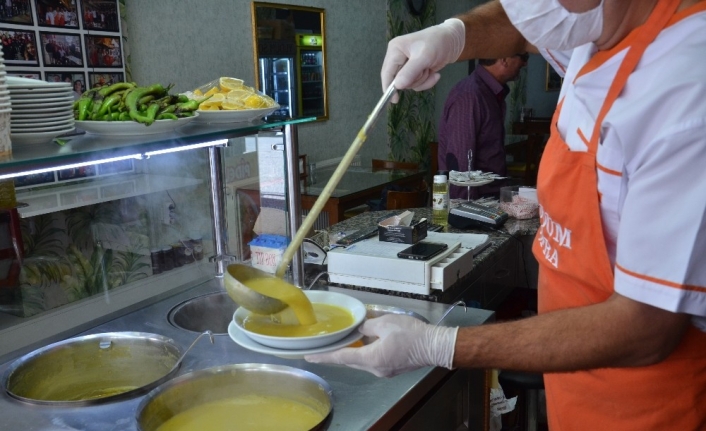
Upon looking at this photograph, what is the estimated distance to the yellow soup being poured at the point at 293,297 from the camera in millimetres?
1160

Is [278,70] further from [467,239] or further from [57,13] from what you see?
[467,239]

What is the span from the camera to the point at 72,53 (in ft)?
10.0

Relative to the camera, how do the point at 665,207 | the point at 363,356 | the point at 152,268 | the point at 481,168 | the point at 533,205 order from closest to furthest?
the point at 665,207
the point at 363,356
the point at 152,268
the point at 533,205
the point at 481,168

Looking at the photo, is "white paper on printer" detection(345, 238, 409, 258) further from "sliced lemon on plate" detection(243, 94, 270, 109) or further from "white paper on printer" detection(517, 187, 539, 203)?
"white paper on printer" detection(517, 187, 539, 203)

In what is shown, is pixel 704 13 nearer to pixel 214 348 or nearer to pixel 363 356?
pixel 363 356

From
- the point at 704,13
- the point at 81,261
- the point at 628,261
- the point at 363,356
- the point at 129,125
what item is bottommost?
the point at 81,261

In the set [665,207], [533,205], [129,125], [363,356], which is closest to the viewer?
[665,207]

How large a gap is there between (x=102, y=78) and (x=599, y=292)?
9.22ft

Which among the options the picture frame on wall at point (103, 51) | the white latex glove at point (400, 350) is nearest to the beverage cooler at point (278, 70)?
the picture frame on wall at point (103, 51)

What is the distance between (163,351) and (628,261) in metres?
0.98

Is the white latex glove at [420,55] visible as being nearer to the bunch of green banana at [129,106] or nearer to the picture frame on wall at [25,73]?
the bunch of green banana at [129,106]

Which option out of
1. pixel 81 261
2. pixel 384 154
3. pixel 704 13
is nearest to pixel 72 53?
pixel 81 261

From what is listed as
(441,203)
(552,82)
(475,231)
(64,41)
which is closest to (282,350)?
(475,231)

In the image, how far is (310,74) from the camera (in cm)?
480
